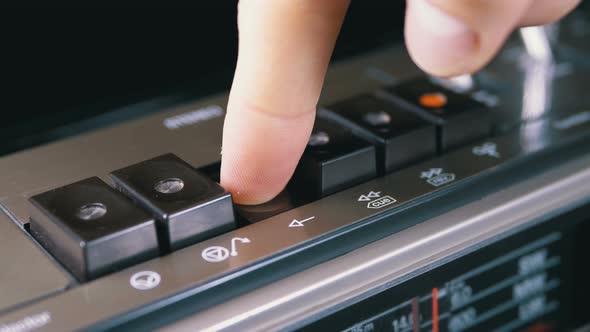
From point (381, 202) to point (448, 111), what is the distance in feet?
0.38

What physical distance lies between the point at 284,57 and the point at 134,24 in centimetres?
25

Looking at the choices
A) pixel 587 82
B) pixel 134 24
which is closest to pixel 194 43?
pixel 134 24

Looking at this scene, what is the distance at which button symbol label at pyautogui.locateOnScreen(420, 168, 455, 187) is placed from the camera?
0.57 m

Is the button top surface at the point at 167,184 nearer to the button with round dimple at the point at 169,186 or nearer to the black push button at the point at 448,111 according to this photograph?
the button with round dimple at the point at 169,186

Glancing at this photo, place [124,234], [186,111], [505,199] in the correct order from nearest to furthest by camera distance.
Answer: [124,234] < [505,199] < [186,111]

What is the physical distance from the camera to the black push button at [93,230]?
18.1 inches

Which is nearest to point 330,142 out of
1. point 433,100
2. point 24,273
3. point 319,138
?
point 319,138

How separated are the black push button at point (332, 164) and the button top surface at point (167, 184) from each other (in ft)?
0.25

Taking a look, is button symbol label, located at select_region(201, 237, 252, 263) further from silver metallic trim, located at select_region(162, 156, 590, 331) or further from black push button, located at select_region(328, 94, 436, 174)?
black push button, located at select_region(328, 94, 436, 174)

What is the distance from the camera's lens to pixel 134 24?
686mm

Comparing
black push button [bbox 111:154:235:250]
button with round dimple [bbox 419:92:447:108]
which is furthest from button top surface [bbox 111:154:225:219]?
button with round dimple [bbox 419:92:447:108]

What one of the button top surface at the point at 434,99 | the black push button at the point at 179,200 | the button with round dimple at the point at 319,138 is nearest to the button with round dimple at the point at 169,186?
the black push button at the point at 179,200

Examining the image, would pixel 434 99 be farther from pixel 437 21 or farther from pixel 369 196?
pixel 437 21

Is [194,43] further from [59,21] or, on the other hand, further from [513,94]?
[513,94]
